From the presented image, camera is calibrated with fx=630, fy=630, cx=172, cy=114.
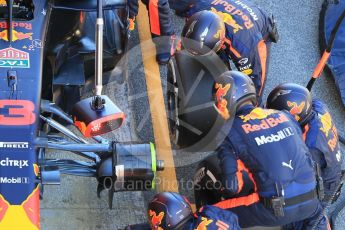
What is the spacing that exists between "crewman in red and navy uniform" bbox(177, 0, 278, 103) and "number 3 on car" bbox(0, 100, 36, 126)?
163 cm

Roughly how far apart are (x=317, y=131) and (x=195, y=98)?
1.05m

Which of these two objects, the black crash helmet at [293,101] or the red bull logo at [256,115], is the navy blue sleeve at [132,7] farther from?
the red bull logo at [256,115]

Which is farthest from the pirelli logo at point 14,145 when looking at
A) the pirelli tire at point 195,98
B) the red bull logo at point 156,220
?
the pirelli tire at point 195,98

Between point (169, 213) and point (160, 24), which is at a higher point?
point (160, 24)

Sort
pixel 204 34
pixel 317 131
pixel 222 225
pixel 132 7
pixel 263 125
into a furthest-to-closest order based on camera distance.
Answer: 1. pixel 132 7
2. pixel 204 34
3. pixel 317 131
4. pixel 263 125
5. pixel 222 225

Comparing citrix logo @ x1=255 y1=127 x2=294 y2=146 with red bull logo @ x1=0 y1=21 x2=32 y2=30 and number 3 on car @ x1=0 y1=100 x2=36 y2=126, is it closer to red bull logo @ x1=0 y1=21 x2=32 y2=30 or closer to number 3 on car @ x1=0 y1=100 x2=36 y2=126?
number 3 on car @ x1=0 y1=100 x2=36 y2=126

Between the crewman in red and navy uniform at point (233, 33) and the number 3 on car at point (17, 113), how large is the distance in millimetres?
1625

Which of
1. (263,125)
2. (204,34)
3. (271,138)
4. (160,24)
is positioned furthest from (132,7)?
(271,138)

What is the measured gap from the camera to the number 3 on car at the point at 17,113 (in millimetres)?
3807

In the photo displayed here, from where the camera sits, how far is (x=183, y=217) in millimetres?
4117

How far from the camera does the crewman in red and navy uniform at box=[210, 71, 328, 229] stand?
4160 mm

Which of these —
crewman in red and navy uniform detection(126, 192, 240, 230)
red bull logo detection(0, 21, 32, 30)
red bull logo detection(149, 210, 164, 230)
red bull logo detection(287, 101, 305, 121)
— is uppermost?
red bull logo detection(0, 21, 32, 30)

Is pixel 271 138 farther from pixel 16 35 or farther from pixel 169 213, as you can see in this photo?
pixel 16 35

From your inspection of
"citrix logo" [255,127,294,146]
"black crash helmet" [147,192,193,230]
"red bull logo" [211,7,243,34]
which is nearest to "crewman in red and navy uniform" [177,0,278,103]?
"red bull logo" [211,7,243,34]
